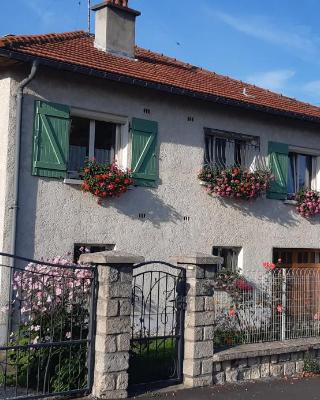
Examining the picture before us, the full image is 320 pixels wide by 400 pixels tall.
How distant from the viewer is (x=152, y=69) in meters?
12.5

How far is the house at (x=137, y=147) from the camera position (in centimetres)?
998

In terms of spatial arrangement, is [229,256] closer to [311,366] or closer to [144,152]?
[144,152]

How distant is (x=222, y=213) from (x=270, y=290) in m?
3.23

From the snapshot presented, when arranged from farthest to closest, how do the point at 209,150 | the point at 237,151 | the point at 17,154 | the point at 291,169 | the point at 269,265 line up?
1. the point at 291,169
2. the point at 237,151
3. the point at 209,150
4. the point at 269,265
5. the point at 17,154

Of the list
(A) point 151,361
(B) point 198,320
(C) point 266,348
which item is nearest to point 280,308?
(C) point 266,348

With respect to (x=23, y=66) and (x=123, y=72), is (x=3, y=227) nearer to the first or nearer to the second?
(x=23, y=66)

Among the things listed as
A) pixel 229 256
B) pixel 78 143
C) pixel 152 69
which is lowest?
pixel 229 256

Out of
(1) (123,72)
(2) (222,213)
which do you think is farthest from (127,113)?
(2) (222,213)

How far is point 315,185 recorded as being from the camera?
47.8 ft

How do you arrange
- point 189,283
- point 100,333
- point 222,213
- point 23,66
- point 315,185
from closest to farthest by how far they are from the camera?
1. point 100,333
2. point 189,283
3. point 23,66
4. point 222,213
5. point 315,185

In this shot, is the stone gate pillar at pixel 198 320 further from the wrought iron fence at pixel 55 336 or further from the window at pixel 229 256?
the window at pixel 229 256

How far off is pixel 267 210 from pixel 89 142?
446 centimetres

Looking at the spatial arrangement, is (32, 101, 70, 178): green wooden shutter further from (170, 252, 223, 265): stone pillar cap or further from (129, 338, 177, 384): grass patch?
(129, 338, 177, 384): grass patch

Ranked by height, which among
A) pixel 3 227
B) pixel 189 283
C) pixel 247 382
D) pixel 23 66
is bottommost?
pixel 247 382
